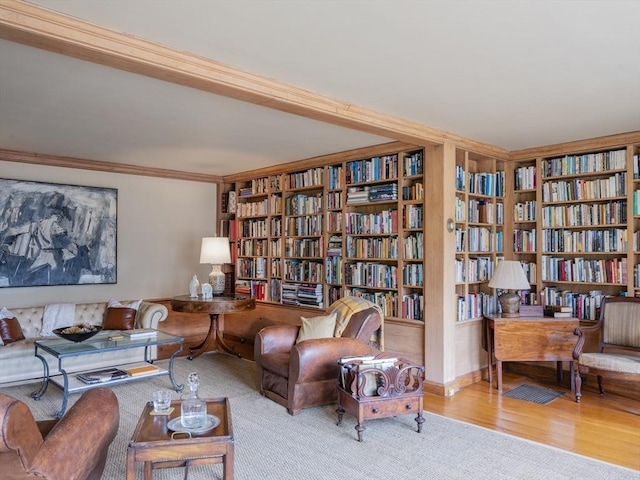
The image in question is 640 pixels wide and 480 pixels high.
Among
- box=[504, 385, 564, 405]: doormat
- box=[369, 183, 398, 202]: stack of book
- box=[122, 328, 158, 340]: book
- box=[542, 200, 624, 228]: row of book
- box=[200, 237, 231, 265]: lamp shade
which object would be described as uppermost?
box=[369, 183, 398, 202]: stack of book

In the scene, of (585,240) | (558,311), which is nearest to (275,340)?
(558,311)

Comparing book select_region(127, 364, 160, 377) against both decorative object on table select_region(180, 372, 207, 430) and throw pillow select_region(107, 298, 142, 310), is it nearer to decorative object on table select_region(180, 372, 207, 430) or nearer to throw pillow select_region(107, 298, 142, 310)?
throw pillow select_region(107, 298, 142, 310)

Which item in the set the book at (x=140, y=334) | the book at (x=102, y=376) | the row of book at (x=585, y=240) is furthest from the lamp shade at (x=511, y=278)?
the book at (x=102, y=376)

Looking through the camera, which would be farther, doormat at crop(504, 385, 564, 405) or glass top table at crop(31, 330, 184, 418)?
doormat at crop(504, 385, 564, 405)

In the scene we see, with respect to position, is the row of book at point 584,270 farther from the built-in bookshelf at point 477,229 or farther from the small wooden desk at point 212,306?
the small wooden desk at point 212,306

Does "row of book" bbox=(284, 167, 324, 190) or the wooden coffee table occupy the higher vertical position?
"row of book" bbox=(284, 167, 324, 190)

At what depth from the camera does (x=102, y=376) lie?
13.2 ft

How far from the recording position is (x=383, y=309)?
4.94 meters

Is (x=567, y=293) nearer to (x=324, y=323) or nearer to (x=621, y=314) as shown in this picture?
(x=621, y=314)

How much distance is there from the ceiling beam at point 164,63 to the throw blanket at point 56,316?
356cm

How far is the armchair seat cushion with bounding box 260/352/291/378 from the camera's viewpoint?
3.90 metres

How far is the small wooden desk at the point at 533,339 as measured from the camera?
4.47 meters

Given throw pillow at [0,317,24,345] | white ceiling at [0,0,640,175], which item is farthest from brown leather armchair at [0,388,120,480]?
throw pillow at [0,317,24,345]

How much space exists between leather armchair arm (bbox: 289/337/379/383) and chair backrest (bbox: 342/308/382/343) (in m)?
0.11
